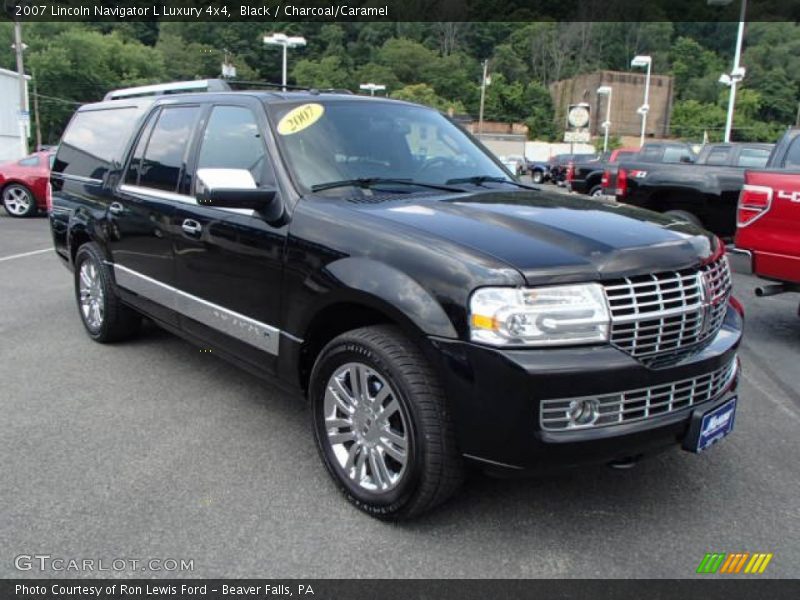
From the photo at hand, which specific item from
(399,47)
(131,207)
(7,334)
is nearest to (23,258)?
(7,334)

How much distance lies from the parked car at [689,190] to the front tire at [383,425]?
7.16m

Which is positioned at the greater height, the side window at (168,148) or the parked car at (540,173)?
the side window at (168,148)

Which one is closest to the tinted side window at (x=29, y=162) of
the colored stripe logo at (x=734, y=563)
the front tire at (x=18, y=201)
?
the front tire at (x=18, y=201)

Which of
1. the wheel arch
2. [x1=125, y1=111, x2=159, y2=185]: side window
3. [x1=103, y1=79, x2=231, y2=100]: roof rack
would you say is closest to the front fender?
the wheel arch

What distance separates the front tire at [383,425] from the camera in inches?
109

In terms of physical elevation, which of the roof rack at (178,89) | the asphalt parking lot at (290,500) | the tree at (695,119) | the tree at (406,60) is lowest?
the asphalt parking lot at (290,500)

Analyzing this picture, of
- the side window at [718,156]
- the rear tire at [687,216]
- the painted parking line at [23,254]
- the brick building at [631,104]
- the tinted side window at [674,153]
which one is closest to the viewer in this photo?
the rear tire at [687,216]

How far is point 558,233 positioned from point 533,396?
2.51 ft

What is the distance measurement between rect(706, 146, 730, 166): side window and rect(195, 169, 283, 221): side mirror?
10.4 metres

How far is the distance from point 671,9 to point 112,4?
89.8m

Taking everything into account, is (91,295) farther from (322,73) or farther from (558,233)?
(322,73)

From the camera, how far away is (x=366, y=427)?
3.10m

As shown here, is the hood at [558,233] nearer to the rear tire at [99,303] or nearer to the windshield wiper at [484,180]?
the windshield wiper at [484,180]

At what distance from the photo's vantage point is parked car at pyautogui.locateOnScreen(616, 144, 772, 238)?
933 cm
